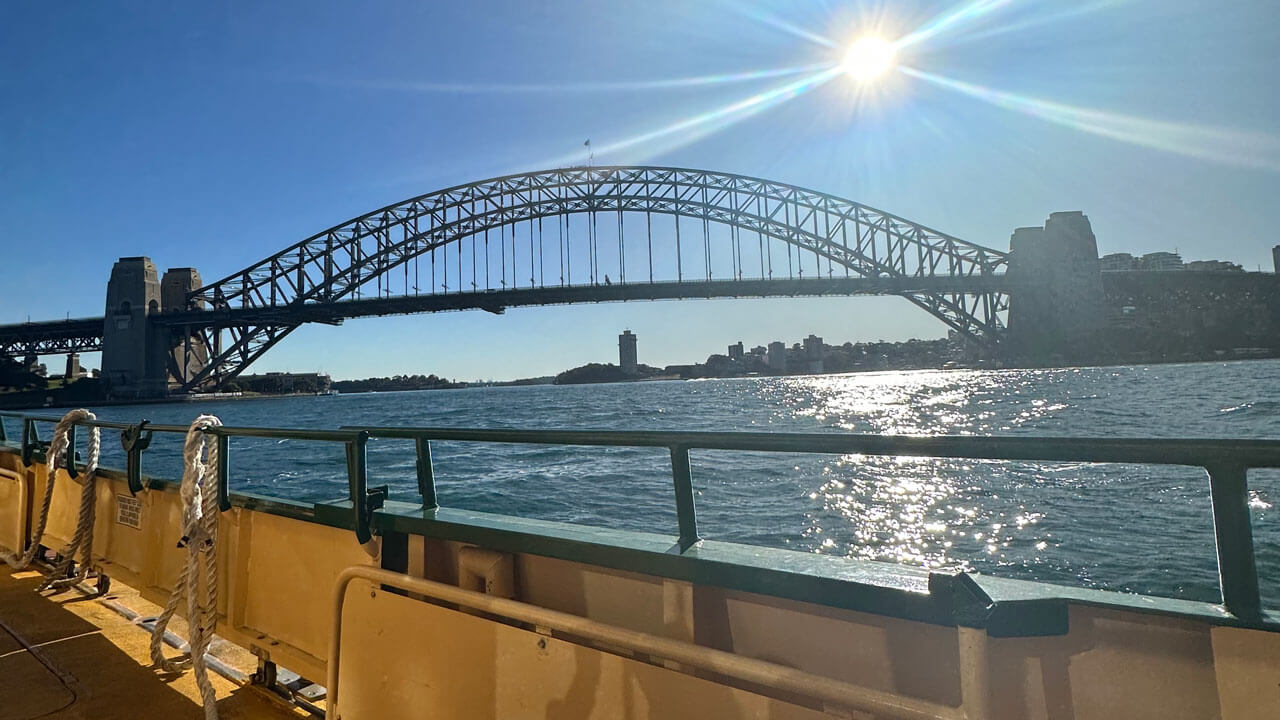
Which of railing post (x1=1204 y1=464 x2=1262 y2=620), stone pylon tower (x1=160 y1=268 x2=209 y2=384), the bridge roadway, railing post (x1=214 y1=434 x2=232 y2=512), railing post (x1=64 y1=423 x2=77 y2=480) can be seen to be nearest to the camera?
railing post (x1=1204 y1=464 x2=1262 y2=620)

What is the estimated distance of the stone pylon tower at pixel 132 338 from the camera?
2255 inches

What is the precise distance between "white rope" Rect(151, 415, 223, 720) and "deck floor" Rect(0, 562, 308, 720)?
124 mm

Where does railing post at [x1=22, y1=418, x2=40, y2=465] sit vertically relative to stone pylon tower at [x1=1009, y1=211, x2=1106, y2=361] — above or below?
below

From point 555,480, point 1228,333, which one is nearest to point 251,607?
point 555,480

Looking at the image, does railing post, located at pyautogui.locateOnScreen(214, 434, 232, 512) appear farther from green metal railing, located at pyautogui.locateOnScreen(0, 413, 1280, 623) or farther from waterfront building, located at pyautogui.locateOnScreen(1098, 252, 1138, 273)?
waterfront building, located at pyautogui.locateOnScreen(1098, 252, 1138, 273)

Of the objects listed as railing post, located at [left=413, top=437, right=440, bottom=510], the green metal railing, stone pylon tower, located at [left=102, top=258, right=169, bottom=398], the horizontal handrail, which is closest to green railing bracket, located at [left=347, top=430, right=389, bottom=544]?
railing post, located at [left=413, top=437, right=440, bottom=510]

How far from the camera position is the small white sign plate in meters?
3.59

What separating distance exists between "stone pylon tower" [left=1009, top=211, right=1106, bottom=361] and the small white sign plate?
241 ft

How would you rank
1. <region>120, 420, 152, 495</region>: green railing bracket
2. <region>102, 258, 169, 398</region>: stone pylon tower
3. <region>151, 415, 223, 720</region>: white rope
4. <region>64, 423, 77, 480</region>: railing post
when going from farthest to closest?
1. <region>102, 258, 169, 398</region>: stone pylon tower
2. <region>64, 423, 77, 480</region>: railing post
3. <region>120, 420, 152, 495</region>: green railing bracket
4. <region>151, 415, 223, 720</region>: white rope

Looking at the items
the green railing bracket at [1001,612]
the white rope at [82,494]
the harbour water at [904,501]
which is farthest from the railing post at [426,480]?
the harbour water at [904,501]

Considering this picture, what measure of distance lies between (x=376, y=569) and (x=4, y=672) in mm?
2121

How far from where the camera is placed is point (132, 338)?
57875 millimetres

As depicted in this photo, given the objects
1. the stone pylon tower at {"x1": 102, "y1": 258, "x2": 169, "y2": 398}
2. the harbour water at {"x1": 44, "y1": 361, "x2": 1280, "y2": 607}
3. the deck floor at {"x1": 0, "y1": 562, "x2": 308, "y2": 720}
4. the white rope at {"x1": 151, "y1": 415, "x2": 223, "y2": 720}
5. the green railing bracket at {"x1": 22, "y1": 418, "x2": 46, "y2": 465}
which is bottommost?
the harbour water at {"x1": 44, "y1": 361, "x2": 1280, "y2": 607}

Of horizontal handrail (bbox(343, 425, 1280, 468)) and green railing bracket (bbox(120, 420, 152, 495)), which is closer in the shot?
horizontal handrail (bbox(343, 425, 1280, 468))
